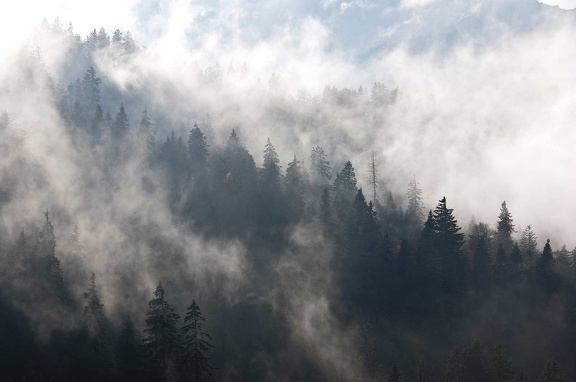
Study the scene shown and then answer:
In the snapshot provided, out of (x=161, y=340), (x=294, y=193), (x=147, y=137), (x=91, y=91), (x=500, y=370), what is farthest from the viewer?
(x=91, y=91)

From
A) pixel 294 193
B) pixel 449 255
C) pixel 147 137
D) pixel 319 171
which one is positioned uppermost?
pixel 147 137

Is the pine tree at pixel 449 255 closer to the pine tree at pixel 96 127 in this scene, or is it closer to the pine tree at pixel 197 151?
the pine tree at pixel 197 151

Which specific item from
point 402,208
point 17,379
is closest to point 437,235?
point 402,208

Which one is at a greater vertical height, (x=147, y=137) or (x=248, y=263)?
(x=147, y=137)

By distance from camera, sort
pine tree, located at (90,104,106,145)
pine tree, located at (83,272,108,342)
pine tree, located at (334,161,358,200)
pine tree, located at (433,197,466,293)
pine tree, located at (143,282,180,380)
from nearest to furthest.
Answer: pine tree, located at (143,282,180,380)
pine tree, located at (83,272,108,342)
pine tree, located at (433,197,466,293)
pine tree, located at (334,161,358,200)
pine tree, located at (90,104,106,145)

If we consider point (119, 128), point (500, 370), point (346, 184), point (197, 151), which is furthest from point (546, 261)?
point (119, 128)

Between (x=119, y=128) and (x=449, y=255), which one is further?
(x=119, y=128)

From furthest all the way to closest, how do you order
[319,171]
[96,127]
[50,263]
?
[96,127], [319,171], [50,263]

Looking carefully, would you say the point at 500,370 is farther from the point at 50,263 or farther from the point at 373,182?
the point at 50,263

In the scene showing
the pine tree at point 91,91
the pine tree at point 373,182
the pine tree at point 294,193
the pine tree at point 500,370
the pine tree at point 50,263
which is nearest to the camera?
the pine tree at point 500,370

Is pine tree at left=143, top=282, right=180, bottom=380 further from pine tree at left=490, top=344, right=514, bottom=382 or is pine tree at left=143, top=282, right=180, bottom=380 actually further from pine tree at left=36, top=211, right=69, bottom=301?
pine tree at left=490, top=344, right=514, bottom=382

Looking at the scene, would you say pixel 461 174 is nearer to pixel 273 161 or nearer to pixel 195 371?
pixel 273 161

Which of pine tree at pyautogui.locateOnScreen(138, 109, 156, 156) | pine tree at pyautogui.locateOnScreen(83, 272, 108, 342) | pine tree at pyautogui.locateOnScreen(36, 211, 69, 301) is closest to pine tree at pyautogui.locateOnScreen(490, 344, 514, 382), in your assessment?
pine tree at pyautogui.locateOnScreen(83, 272, 108, 342)

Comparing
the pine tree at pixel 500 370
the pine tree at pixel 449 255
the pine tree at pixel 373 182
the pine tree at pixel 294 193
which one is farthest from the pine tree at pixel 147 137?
the pine tree at pixel 500 370
